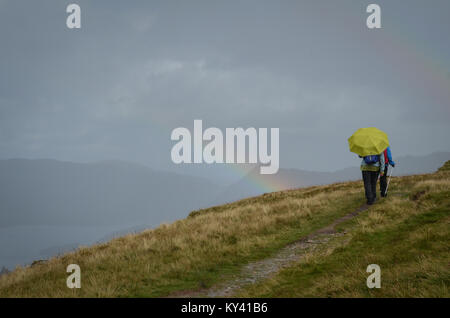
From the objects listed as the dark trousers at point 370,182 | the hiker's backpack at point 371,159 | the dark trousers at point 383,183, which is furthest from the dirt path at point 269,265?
the dark trousers at point 383,183

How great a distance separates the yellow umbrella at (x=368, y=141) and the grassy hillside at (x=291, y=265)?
2586 mm

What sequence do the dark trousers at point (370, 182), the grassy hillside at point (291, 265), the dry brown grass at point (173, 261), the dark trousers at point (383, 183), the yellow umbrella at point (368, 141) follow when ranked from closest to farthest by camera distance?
the grassy hillside at point (291, 265) < the dry brown grass at point (173, 261) < the yellow umbrella at point (368, 141) < the dark trousers at point (370, 182) < the dark trousers at point (383, 183)

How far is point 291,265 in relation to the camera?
920 cm

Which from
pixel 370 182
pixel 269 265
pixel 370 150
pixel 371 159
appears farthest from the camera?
pixel 370 182

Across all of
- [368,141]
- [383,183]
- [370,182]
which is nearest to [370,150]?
[368,141]

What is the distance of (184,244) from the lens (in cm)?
1213

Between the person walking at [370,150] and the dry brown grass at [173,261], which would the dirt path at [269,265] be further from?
the person walking at [370,150]

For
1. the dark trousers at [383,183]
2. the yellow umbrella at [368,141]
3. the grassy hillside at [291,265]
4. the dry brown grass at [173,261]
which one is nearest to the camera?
the grassy hillside at [291,265]

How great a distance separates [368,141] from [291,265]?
29.2 ft

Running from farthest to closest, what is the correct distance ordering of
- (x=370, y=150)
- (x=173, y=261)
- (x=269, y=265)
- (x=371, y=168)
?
(x=371, y=168), (x=370, y=150), (x=173, y=261), (x=269, y=265)

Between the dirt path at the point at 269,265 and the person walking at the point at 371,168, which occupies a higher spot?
the person walking at the point at 371,168

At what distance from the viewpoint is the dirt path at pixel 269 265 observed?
306 inches

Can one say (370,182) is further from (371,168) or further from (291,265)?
(291,265)
